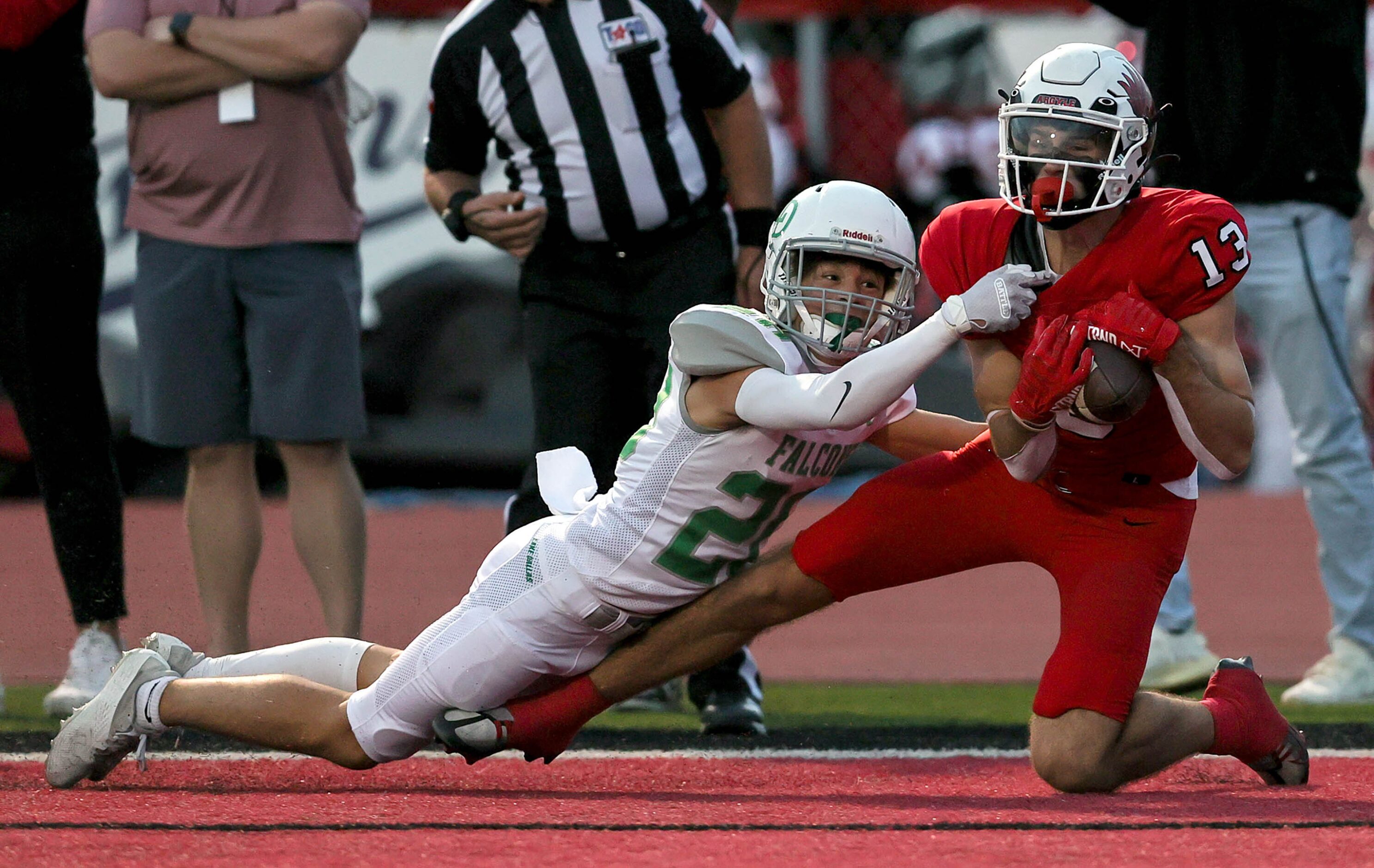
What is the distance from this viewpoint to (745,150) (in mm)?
4543

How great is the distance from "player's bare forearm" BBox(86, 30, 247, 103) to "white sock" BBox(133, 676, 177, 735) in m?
1.54

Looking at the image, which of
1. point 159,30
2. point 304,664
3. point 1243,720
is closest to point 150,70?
point 159,30

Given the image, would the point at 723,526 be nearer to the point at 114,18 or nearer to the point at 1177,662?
the point at 1177,662

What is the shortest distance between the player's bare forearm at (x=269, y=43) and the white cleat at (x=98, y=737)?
1.53m

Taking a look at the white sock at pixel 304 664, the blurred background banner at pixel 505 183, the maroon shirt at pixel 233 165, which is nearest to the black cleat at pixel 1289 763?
the white sock at pixel 304 664

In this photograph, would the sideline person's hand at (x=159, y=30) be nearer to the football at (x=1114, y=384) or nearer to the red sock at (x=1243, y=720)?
the football at (x=1114, y=384)

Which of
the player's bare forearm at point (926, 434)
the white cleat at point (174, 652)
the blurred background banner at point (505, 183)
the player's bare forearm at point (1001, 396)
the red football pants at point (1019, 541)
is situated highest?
the player's bare forearm at point (1001, 396)

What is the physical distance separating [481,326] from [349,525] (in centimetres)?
474

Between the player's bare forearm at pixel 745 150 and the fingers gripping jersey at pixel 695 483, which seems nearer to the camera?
the fingers gripping jersey at pixel 695 483

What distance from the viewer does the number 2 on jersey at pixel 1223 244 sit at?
3371mm

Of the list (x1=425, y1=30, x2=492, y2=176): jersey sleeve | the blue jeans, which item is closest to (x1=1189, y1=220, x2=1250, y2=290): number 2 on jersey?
the blue jeans

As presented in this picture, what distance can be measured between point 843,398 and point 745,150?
1.39m

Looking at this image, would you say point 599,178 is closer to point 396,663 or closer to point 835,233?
point 835,233

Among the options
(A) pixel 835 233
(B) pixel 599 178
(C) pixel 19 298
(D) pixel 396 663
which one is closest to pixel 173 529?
(C) pixel 19 298
